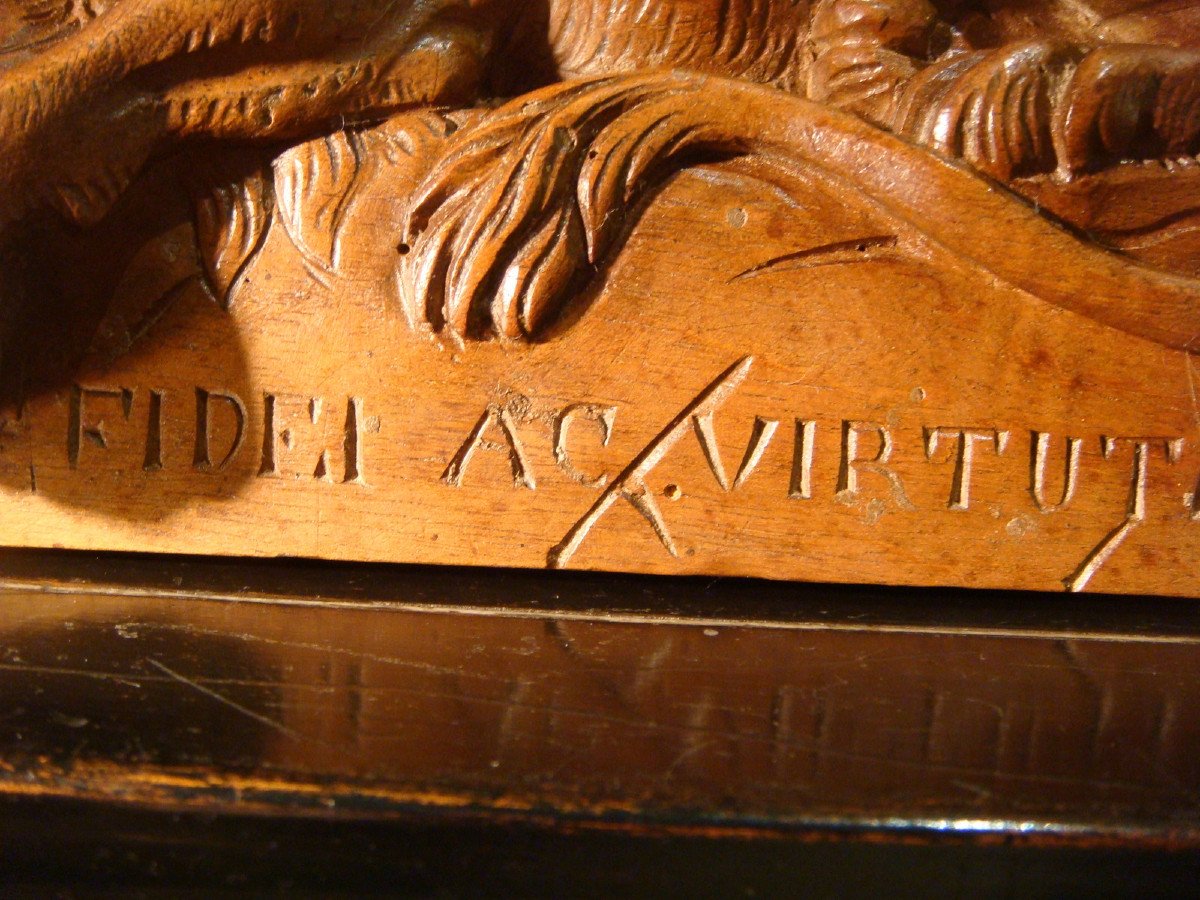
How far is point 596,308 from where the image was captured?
3.10 ft

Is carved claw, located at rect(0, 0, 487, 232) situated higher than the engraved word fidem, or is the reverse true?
carved claw, located at rect(0, 0, 487, 232)

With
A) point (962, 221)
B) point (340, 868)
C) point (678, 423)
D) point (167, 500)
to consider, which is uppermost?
point (962, 221)

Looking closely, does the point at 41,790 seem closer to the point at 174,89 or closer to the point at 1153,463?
the point at 174,89

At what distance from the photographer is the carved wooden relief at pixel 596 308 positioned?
921mm

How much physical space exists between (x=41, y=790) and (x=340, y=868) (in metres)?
0.22

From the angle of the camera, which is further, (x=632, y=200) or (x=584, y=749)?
(x=632, y=200)

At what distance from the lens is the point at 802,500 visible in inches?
37.3

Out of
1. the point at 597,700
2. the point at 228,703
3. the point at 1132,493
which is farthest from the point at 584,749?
the point at 1132,493

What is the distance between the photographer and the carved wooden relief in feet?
3.02

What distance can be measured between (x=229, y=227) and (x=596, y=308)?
432 mm

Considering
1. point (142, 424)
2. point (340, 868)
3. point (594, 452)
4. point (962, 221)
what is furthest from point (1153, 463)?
point (142, 424)

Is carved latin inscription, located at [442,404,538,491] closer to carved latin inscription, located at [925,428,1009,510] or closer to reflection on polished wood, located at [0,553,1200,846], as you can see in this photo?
reflection on polished wood, located at [0,553,1200,846]

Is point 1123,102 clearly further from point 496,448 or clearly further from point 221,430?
point 221,430

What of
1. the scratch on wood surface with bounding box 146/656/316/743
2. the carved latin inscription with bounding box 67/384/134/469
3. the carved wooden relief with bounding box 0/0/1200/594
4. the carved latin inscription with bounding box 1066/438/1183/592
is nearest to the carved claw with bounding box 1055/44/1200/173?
the carved wooden relief with bounding box 0/0/1200/594
